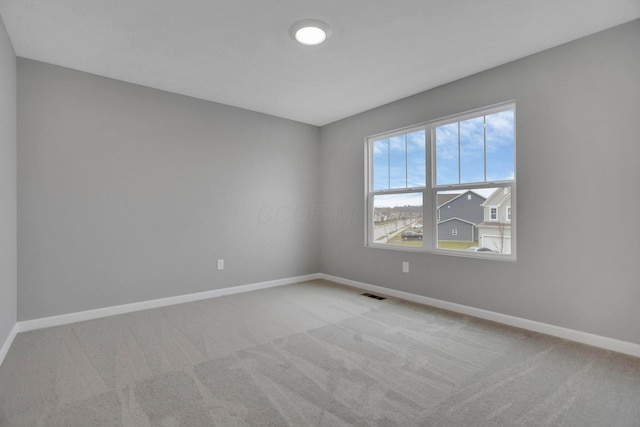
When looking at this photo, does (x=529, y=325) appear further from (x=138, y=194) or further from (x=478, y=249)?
(x=138, y=194)

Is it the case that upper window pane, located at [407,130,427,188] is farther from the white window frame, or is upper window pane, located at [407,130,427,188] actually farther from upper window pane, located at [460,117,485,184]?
→ the white window frame

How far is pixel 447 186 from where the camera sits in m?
3.49

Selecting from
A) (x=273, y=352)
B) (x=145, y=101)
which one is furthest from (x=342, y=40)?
(x=273, y=352)

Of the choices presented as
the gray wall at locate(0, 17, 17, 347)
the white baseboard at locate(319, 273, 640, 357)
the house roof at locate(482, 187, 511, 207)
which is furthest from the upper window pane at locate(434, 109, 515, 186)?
the gray wall at locate(0, 17, 17, 347)

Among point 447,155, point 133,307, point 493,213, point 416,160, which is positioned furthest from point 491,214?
point 133,307

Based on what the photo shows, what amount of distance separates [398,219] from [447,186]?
805mm

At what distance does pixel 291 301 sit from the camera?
3721mm

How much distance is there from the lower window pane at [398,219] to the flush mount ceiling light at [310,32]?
2144mm

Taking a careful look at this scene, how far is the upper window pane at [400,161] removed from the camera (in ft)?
12.5

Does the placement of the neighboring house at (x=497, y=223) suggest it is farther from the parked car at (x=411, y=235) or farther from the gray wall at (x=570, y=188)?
the parked car at (x=411, y=235)

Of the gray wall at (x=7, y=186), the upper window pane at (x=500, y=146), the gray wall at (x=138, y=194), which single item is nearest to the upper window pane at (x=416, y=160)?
the upper window pane at (x=500, y=146)

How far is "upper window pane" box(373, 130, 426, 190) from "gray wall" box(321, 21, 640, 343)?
1.76 ft

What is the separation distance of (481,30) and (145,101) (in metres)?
3.40

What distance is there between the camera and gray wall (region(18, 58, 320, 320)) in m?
2.90
